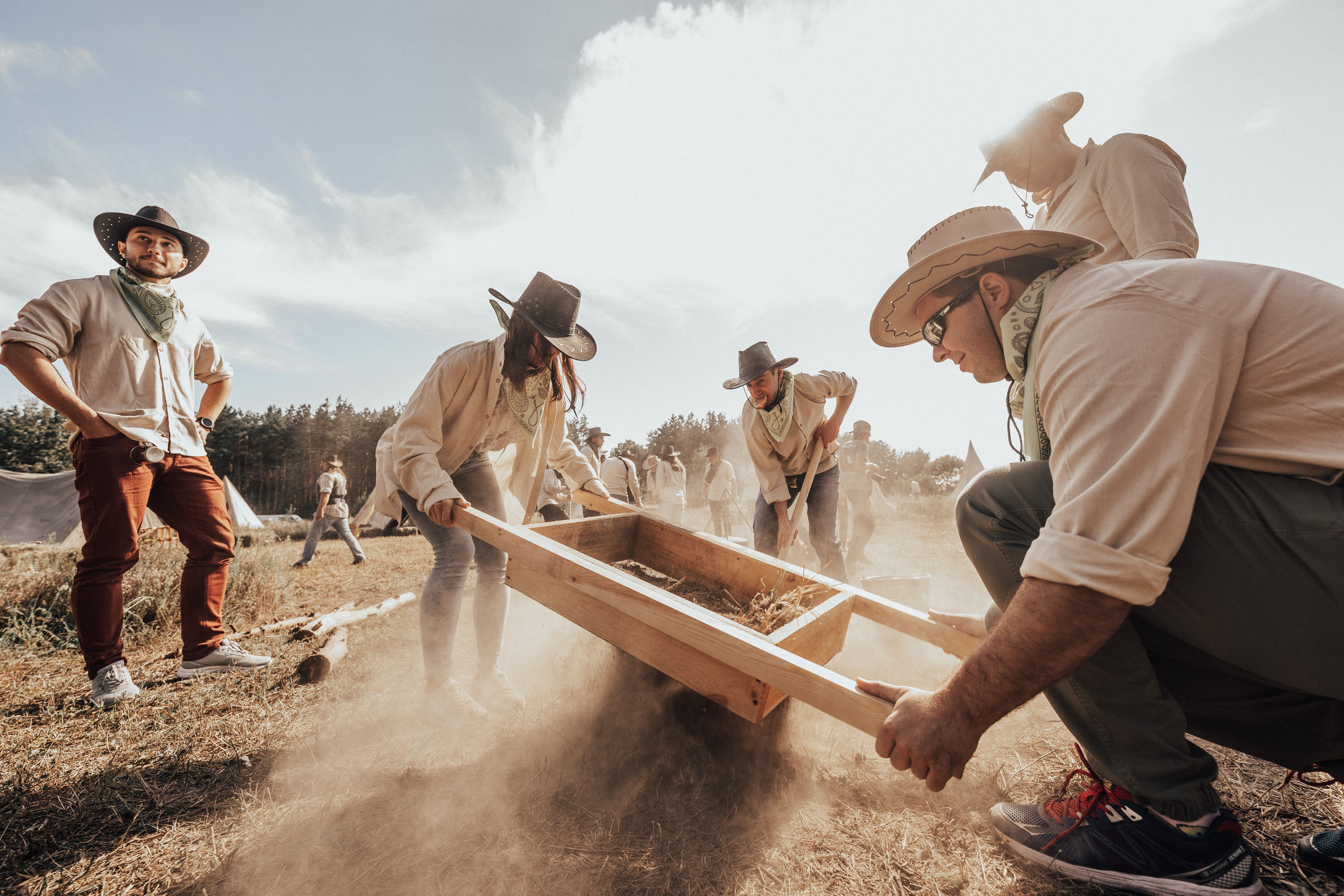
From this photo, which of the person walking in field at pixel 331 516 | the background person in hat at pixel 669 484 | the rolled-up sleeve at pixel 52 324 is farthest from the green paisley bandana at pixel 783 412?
the person walking in field at pixel 331 516

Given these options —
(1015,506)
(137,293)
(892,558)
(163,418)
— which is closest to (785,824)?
(1015,506)

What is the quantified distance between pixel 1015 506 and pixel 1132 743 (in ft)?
2.01

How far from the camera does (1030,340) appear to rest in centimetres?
136

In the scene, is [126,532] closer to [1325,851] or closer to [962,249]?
[962,249]

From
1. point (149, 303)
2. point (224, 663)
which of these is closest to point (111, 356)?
point (149, 303)

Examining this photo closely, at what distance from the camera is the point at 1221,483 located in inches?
43.9

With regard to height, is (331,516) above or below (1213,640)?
below

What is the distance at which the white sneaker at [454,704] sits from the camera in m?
2.46

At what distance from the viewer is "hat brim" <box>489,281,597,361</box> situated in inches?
98.3

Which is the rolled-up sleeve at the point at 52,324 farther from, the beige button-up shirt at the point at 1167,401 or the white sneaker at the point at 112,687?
the beige button-up shirt at the point at 1167,401

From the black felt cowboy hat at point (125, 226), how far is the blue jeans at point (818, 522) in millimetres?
4164

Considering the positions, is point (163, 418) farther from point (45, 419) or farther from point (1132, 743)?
point (45, 419)

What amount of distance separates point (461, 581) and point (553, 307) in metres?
1.43

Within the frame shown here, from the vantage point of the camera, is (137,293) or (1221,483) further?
(137,293)
